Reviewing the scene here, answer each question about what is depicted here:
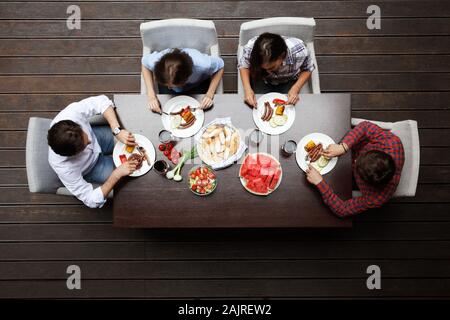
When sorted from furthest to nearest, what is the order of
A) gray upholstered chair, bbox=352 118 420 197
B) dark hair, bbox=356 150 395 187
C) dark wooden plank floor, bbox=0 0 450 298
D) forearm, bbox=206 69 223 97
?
dark wooden plank floor, bbox=0 0 450 298, forearm, bbox=206 69 223 97, gray upholstered chair, bbox=352 118 420 197, dark hair, bbox=356 150 395 187

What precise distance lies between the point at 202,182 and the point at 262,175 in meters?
0.32

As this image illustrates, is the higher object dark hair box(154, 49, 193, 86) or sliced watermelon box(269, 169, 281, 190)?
dark hair box(154, 49, 193, 86)

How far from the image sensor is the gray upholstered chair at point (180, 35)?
2.00 m

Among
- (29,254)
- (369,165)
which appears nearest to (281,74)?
(369,165)

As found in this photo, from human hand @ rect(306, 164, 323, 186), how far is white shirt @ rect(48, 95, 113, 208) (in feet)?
3.69

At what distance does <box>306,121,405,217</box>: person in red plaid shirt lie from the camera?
5.65ft

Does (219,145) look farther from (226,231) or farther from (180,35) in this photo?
(226,231)

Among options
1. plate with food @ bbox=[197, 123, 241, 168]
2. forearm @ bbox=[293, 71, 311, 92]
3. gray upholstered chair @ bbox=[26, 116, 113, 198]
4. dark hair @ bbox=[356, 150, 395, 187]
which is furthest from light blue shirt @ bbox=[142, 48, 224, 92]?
dark hair @ bbox=[356, 150, 395, 187]

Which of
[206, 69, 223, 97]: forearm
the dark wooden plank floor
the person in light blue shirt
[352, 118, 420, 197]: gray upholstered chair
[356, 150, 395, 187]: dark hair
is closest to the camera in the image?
[356, 150, 395, 187]: dark hair

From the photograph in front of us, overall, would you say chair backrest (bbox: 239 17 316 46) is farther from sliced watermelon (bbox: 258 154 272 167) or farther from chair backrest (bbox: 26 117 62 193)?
chair backrest (bbox: 26 117 62 193)

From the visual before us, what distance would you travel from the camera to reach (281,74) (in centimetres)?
209

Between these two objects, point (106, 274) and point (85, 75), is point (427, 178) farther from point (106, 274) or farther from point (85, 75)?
point (85, 75)

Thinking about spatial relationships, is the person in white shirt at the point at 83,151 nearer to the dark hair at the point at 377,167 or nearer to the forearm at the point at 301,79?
the forearm at the point at 301,79

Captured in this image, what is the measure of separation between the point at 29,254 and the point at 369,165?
2480 millimetres
